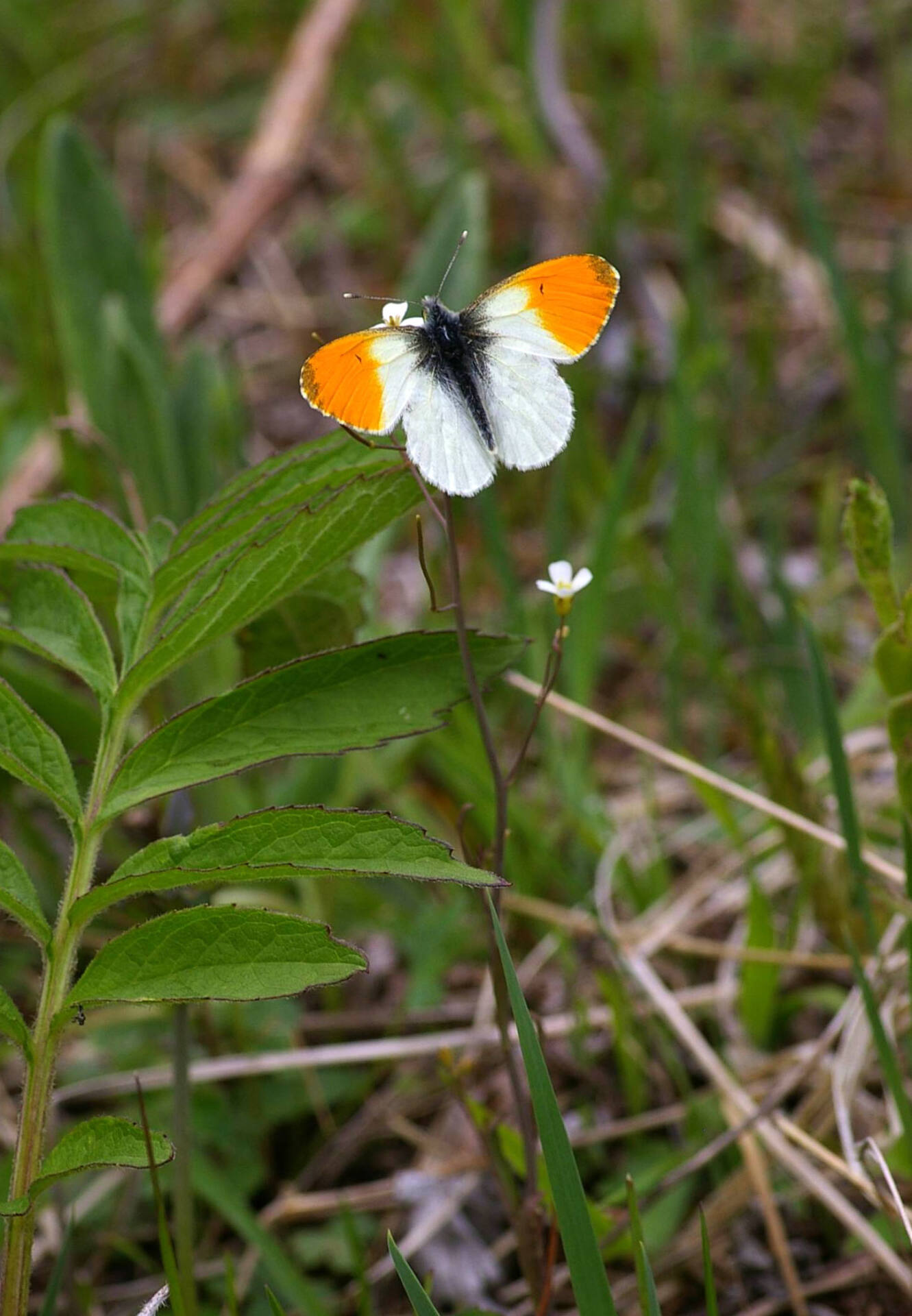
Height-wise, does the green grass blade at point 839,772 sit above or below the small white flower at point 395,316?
below

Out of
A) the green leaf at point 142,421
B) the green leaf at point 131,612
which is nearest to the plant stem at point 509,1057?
the green leaf at point 131,612

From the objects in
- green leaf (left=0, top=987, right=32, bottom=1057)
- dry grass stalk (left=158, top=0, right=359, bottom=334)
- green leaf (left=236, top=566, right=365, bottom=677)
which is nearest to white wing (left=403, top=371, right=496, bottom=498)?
green leaf (left=236, top=566, right=365, bottom=677)

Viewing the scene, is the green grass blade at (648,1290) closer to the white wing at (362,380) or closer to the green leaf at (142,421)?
the white wing at (362,380)

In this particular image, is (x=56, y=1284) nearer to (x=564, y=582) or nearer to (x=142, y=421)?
(x=564, y=582)

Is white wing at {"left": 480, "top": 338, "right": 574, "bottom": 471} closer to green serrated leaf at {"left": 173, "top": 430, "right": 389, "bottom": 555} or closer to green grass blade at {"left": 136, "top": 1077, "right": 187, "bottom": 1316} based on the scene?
green serrated leaf at {"left": 173, "top": 430, "right": 389, "bottom": 555}

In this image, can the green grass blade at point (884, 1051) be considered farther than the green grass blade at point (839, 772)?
No
